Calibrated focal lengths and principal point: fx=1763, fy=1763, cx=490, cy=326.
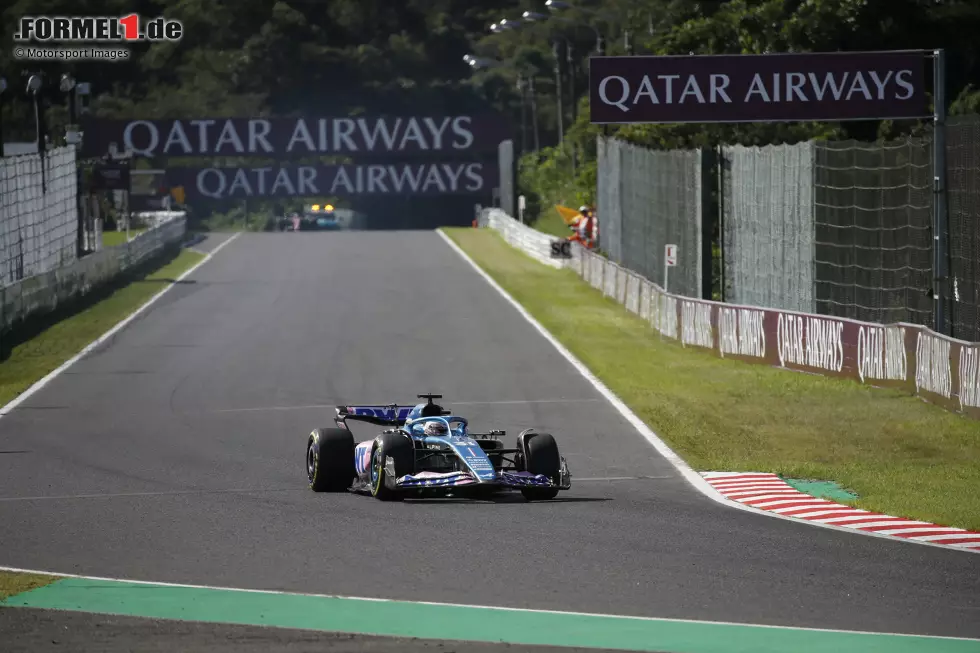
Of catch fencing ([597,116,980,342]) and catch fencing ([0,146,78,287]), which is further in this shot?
catch fencing ([0,146,78,287])

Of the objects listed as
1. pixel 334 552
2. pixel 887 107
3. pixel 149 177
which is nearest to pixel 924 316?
pixel 887 107

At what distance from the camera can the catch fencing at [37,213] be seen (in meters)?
41.4

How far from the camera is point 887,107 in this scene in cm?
3425

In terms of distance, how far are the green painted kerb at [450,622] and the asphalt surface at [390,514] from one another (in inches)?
12.0

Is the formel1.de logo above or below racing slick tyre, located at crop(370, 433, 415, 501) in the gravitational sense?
above

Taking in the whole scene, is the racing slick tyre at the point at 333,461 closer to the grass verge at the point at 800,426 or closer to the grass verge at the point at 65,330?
the grass verge at the point at 800,426

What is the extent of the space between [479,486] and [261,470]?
4550 millimetres

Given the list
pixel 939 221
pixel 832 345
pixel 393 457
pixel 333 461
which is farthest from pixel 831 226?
pixel 393 457

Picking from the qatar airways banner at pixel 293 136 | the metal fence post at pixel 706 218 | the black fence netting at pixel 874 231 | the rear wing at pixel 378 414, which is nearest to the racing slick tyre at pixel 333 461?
the rear wing at pixel 378 414

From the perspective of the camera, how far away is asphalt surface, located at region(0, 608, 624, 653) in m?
10.5

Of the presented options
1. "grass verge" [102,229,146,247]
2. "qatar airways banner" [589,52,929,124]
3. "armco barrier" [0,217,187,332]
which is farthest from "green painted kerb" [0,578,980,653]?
"grass verge" [102,229,146,247]

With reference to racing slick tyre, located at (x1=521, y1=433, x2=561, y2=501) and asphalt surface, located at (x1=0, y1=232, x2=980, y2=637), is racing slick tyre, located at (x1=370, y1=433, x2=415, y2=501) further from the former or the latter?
racing slick tyre, located at (x1=521, y1=433, x2=561, y2=501)

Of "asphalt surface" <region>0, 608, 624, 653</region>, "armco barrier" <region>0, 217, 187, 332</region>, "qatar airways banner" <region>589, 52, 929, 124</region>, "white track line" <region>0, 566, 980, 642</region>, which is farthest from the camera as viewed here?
"armco barrier" <region>0, 217, 187, 332</region>

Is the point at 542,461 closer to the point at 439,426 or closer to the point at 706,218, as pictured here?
the point at 439,426
